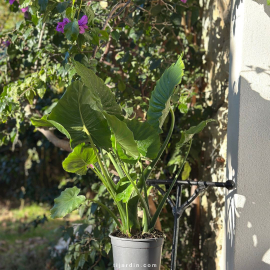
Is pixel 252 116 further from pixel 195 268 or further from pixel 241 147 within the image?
pixel 195 268

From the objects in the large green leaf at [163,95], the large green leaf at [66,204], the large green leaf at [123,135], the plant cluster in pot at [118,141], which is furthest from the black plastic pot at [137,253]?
the large green leaf at [163,95]

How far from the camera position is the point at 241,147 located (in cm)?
160

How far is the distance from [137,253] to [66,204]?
0.31 m

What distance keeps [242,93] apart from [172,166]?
860 millimetres

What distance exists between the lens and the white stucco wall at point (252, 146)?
62.4 inches

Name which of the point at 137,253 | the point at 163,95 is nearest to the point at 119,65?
the point at 163,95

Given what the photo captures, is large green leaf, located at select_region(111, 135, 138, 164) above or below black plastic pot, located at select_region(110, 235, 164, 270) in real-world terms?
above

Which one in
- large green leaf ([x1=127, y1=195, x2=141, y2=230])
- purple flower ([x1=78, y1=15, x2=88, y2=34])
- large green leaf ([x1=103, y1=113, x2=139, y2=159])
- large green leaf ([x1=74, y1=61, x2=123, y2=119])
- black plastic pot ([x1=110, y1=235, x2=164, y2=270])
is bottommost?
black plastic pot ([x1=110, y1=235, x2=164, y2=270])

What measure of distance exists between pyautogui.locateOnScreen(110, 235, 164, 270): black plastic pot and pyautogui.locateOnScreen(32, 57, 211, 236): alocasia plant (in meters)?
0.07

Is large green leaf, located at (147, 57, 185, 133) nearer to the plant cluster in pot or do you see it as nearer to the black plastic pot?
the plant cluster in pot

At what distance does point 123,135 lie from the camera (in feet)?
4.66

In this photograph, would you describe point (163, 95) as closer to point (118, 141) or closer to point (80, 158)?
point (118, 141)

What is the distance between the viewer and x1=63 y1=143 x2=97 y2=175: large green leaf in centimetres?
143

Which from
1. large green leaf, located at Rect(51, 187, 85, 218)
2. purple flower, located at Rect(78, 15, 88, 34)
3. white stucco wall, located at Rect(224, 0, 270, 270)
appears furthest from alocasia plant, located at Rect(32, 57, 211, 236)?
purple flower, located at Rect(78, 15, 88, 34)
